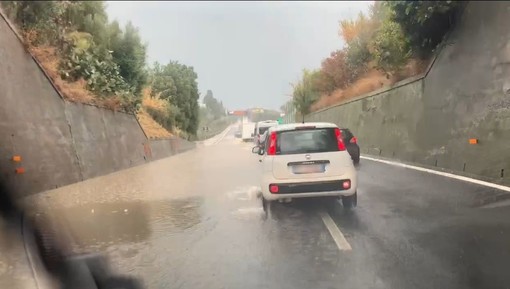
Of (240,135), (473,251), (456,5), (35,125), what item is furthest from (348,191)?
(240,135)

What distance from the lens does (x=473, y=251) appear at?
5562mm

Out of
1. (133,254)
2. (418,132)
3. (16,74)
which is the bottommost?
(133,254)

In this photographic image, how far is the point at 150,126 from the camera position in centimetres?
3184

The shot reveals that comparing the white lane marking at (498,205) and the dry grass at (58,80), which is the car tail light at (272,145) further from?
the dry grass at (58,80)

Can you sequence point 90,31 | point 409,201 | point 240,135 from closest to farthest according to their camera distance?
1. point 409,201
2. point 90,31
3. point 240,135

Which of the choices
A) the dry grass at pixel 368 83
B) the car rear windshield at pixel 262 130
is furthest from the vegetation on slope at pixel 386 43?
the car rear windshield at pixel 262 130

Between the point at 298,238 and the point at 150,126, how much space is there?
26.4 m

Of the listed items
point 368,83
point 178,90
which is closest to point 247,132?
point 368,83

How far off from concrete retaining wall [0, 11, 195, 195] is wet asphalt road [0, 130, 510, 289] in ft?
5.16

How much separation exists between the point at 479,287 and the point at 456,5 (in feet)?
31.6

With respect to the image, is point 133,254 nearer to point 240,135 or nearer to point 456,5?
point 456,5

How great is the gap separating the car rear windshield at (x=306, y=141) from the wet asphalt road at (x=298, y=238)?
1095 millimetres

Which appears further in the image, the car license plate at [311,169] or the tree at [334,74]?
the tree at [334,74]

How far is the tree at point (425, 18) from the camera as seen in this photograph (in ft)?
41.2
